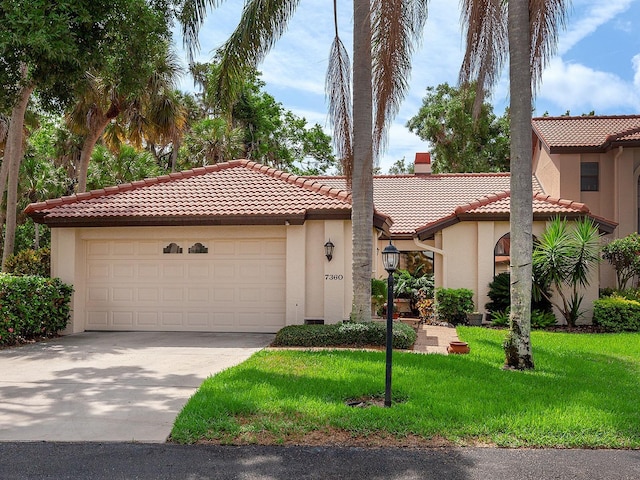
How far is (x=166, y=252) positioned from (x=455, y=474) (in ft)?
34.3

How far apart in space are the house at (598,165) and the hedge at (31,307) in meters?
15.5

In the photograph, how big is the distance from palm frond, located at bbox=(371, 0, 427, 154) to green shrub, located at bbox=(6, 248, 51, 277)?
34.6 ft

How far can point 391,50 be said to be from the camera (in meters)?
10.1

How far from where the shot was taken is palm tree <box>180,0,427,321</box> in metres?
10.3

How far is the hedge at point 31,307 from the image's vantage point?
11.3 meters

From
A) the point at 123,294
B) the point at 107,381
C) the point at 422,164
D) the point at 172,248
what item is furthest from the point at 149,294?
the point at 422,164

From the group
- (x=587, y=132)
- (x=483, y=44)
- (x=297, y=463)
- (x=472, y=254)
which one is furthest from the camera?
(x=587, y=132)

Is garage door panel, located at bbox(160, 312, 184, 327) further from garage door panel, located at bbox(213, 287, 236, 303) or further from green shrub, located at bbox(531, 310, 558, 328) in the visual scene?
green shrub, located at bbox(531, 310, 558, 328)

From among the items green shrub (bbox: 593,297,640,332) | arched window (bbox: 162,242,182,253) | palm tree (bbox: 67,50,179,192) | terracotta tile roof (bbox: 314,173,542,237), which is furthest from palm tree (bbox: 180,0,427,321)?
terracotta tile roof (bbox: 314,173,542,237)

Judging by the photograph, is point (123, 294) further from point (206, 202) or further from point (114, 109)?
point (114, 109)

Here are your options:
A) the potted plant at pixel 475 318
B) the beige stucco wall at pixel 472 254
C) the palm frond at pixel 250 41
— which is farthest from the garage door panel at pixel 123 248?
the potted plant at pixel 475 318

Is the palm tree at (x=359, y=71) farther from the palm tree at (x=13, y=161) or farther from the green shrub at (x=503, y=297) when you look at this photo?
the palm tree at (x=13, y=161)

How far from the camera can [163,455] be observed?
5.19 meters

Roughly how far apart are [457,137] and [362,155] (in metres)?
23.3
